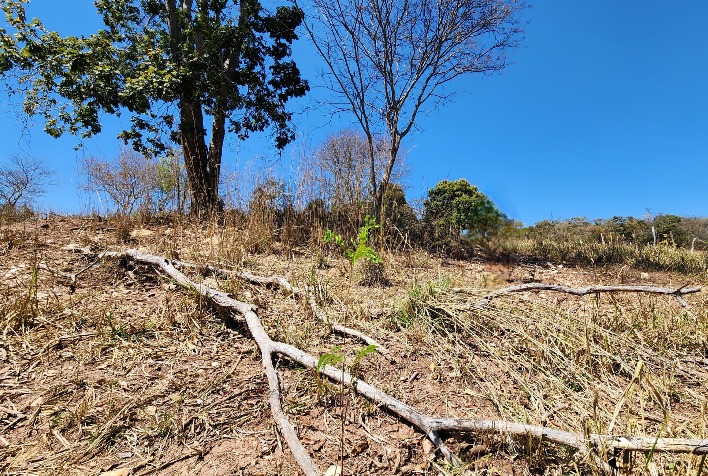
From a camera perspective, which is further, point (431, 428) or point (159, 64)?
point (159, 64)

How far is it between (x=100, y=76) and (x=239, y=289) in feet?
14.0

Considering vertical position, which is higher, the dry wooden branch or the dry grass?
the dry grass

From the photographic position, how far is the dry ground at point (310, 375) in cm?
127

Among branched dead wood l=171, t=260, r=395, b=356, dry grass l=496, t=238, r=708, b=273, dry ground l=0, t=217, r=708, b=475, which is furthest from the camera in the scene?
dry grass l=496, t=238, r=708, b=273

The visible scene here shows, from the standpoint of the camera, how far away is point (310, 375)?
1708 mm

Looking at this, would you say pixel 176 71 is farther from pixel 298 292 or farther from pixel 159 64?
pixel 298 292

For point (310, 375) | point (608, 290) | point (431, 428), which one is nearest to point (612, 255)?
point (608, 290)

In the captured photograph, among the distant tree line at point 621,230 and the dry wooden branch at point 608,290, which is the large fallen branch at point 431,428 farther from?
the distant tree line at point 621,230

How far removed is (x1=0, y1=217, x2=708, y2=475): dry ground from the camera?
4.16 ft

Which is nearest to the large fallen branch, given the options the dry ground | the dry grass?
the dry ground

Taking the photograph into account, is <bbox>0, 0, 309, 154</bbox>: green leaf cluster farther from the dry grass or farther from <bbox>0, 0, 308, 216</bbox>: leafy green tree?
the dry grass

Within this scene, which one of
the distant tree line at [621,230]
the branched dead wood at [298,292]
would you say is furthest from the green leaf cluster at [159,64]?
the distant tree line at [621,230]

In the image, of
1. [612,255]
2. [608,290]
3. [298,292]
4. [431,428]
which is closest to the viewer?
[431,428]

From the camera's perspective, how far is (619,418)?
1482mm
